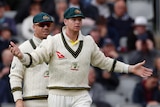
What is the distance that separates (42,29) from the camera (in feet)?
31.8

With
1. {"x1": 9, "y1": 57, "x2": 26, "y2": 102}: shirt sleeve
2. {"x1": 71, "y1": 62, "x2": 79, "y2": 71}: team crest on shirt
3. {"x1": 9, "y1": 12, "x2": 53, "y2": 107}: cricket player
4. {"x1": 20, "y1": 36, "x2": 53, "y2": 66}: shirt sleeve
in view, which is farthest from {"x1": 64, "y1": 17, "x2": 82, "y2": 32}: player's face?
{"x1": 9, "y1": 57, "x2": 26, "y2": 102}: shirt sleeve

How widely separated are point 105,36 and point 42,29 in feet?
17.1

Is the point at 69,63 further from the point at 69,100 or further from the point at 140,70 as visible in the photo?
the point at 140,70

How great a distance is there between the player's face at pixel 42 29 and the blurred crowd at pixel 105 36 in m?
3.80

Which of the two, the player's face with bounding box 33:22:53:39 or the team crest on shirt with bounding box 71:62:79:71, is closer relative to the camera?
the team crest on shirt with bounding box 71:62:79:71

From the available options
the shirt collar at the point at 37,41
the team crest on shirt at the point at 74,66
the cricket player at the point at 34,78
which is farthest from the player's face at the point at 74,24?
the shirt collar at the point at 37,41

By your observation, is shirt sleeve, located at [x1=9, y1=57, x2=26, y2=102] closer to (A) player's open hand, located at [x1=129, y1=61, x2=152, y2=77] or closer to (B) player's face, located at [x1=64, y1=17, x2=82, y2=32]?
(B) player's face, located at [x1=64, y1=17, x2=82, y2=32]

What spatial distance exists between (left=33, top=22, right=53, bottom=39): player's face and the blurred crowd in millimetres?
3799

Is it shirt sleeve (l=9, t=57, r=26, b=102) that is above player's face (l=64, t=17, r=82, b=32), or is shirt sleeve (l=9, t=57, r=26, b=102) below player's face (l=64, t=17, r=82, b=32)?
below

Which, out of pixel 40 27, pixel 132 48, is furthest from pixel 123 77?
pixel 40 27

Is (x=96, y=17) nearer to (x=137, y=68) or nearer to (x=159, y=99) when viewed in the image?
(x=159, y=99)

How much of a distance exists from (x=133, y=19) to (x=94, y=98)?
97.7 inches

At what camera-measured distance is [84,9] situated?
15.4 metres

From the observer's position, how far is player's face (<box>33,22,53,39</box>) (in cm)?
966
